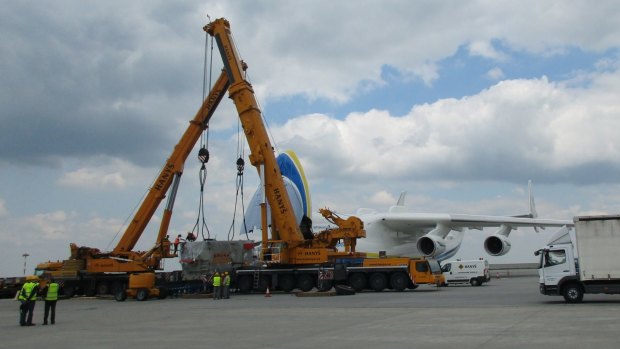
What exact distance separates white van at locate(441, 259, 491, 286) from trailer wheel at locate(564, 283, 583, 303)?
17353mm

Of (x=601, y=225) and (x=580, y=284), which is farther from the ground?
(x=601, y=225)

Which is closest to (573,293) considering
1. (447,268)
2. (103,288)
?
(447,268)

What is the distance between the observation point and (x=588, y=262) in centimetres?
1748

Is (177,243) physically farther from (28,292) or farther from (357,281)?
(28,292)

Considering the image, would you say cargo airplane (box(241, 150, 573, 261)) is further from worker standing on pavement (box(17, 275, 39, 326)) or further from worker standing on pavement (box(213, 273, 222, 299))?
worker standing on pavement (box(17, 275, 39, 326))

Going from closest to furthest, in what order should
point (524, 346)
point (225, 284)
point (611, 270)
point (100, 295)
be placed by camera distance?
point (524, 346) < point (611, 270) < point (225, 284) < point (100, 295)

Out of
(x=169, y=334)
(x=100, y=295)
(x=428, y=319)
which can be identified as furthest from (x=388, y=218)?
(x=169, y=334)

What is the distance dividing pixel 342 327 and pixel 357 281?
14.6 meters

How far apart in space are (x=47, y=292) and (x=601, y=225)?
15.2 metres

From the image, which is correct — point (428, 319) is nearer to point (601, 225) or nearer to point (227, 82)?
point (601, 225)

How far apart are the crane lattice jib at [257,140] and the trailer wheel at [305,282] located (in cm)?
152

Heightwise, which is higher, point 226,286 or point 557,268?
→ point 557,268

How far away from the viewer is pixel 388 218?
35438 mm

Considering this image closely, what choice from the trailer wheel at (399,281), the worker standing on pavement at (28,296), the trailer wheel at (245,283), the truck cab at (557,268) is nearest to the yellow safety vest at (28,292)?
the worker standing on pavement at (28,296)
